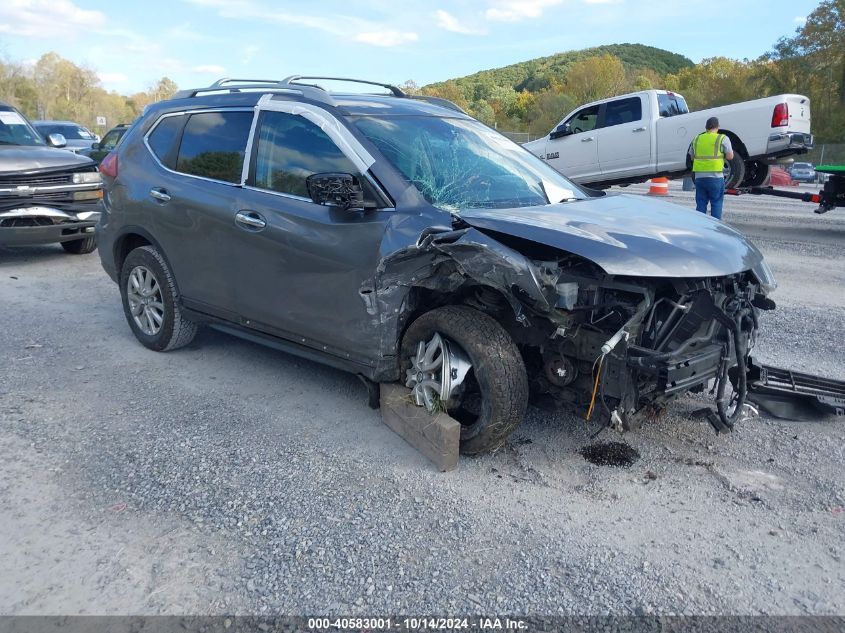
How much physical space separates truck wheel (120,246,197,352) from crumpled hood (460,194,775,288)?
2.63m

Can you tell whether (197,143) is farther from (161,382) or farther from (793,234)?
(793,234)

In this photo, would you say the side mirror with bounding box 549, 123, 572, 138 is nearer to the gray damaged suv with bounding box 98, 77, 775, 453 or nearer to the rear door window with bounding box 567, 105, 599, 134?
the rear door window with bounding box 567, 105, 599, 134

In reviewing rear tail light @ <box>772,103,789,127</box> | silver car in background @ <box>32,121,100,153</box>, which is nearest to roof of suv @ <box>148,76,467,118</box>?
rear tail light @ <box>772,103,789,127</box>

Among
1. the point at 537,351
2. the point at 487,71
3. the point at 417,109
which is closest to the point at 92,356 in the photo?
the point at 417,109

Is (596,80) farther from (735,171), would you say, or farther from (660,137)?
(735,171)

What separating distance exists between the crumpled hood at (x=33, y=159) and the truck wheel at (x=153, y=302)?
4.16m

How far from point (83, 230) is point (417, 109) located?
6325mm

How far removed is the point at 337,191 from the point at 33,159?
6900 mm

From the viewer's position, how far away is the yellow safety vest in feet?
38.9

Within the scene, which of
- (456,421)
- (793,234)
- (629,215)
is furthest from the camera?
(793,234)

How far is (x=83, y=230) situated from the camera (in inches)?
374

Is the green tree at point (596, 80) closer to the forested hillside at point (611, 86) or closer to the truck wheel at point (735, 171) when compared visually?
the forested hillside at point (611, 86)

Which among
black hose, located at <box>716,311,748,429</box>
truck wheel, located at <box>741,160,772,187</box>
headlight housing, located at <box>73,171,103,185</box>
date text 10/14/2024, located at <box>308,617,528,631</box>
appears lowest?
date text 10/14/2024, located at <box>308,617,528,631</box>

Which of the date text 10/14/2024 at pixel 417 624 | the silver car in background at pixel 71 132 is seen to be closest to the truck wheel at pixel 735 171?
the date text 10/14/2024 at pixel 417 624
